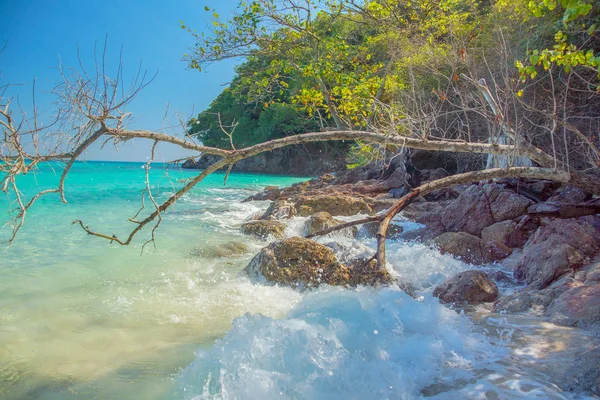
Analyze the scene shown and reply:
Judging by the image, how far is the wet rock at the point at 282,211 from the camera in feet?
34.5

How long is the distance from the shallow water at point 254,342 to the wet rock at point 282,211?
435 cm

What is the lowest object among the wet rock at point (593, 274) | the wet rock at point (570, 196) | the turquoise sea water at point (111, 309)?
the turquoise sea water at point (111, 309)

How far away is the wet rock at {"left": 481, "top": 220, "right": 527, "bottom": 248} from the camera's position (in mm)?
6641

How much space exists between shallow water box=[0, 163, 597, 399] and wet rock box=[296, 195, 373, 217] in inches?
185

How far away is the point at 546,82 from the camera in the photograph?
28.5ft

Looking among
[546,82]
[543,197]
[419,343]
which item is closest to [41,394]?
[419,343]

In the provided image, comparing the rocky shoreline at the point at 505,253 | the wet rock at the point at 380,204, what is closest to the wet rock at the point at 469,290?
the rocky shoreline at the point at 505,253

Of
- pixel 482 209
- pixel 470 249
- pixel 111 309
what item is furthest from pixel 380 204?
pixel 111 309

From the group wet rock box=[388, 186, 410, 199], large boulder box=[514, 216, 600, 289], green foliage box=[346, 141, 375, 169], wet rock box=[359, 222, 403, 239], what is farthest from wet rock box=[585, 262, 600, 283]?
wet rock box=[388, 186, 410, 199]

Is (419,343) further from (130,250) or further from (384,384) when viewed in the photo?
(130,250)

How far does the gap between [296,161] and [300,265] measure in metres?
40.0

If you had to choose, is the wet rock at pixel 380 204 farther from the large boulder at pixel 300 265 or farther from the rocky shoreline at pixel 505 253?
the large boulder at pixel 300 265

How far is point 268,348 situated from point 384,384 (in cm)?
89

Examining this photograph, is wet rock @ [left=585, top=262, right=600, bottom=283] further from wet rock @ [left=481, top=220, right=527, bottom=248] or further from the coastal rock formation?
the coastal rock formation
